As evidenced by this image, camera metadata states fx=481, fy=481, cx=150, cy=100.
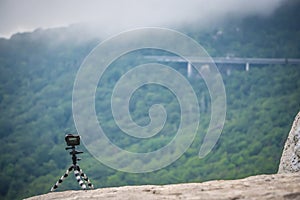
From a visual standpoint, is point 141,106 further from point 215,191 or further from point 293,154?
point 215,191

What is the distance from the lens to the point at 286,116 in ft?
94.3

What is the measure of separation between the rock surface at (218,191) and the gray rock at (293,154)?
109 centimetres

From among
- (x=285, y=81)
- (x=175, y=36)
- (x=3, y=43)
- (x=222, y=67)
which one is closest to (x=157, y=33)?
(x=175, y=36)

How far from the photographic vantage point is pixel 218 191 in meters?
5.75

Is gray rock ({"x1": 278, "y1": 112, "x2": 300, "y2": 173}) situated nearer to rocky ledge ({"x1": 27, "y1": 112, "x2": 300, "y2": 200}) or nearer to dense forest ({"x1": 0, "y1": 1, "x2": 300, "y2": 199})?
rocky ledge ({"x1": 27, "y1": 112, "x2": 300, "y2": 200})

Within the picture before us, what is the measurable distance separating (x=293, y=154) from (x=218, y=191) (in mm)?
2182

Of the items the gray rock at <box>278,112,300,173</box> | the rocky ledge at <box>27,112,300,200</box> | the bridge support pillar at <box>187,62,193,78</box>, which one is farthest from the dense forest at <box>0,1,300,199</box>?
the rocky ledge at <box>27,112,300,200</box>

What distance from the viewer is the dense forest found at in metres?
26.2

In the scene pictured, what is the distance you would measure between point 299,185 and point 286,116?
24.2m

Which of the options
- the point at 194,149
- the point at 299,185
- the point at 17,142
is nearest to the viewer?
the point at 299,185

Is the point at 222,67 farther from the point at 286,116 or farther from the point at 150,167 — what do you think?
the point at 150,167

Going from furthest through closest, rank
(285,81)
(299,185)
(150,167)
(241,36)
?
(241,36), (285,81), (150,167), (299,185)

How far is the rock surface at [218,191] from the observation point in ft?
17.5

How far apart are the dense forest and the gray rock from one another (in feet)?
51.1
